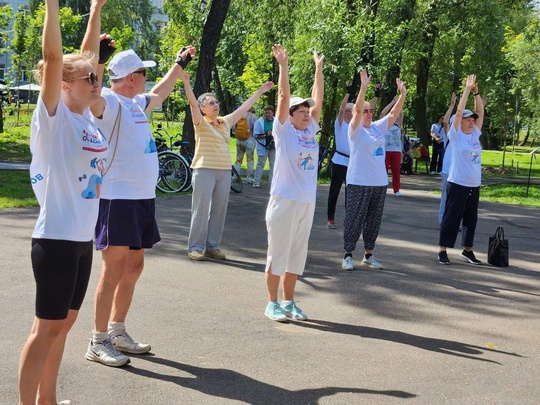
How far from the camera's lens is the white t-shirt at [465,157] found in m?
10.7

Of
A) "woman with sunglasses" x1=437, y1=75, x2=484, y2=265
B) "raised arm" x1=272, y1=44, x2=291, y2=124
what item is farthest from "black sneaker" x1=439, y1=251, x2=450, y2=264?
"raised arm" x1=272, y1=44, x2=291, y2=124

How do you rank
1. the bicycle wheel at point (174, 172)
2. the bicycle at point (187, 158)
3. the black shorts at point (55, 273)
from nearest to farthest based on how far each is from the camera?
the black shorts at point (55, 273)
the bicycle wheel at point (174, 172)
the bicycle at point (187, 158)

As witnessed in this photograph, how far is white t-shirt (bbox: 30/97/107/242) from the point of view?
165 inches

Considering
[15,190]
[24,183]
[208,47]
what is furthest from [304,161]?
[208,47]

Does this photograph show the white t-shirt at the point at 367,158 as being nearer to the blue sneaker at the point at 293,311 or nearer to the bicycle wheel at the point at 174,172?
the blue sneaker at the point at 293,311

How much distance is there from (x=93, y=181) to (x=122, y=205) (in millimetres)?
1478

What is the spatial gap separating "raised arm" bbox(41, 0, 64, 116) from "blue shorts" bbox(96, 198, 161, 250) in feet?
5.83

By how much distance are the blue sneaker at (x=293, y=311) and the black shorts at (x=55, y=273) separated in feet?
11.1

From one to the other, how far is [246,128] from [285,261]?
13818mm

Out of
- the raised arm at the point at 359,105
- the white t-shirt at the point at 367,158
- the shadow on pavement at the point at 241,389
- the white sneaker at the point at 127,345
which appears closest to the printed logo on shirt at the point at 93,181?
the shadow on pavement at the point at 241,389

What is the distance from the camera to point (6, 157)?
2398 cm

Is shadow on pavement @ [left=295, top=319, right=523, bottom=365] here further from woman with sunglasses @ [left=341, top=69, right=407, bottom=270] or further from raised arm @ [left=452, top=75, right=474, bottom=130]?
raised arm @ [left=452, top=75, right=474, bottom=130]

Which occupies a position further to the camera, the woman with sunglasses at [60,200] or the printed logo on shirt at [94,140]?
the printed logo on shirt at [94,140]

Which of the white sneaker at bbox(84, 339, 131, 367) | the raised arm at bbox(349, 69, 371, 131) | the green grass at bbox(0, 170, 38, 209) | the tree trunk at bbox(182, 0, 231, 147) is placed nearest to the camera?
the white sneaker at bbox(84, 339, 131, 367)
